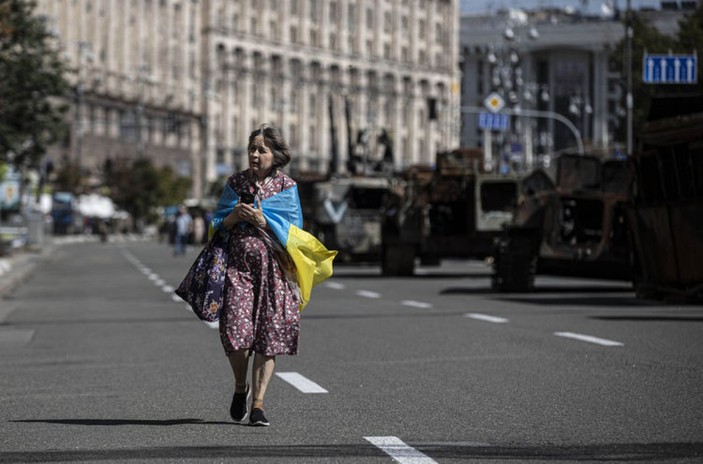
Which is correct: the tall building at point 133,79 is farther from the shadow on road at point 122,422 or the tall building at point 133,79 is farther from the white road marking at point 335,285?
the shadow on road at point 122,422

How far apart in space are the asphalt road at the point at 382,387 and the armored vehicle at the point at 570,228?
13.6 ft

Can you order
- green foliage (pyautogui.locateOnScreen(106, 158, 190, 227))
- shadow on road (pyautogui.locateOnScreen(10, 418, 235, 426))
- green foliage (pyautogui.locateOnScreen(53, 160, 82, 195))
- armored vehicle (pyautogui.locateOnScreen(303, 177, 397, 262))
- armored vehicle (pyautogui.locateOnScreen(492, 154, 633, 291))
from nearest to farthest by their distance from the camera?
1. shadow on road (pyautogui.locateOnScreen(10, 418, 235, 426))
2. armored vehicle (pyautogui.locateOnScreen(492, 154, 633, 291))
3. armored vehicle (pyautogui.locateOnScreen(303, 177, 397, 262))
4. green foliage (pyautogui.locateOnScreen(53, 160, 82, 195))
5. green foliage (pyautogui.locateOnScreen(106, 158, 190, 227))

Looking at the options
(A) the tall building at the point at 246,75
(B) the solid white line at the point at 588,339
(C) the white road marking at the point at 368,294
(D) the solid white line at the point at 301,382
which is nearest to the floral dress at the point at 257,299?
(D) the solid white line at the point at 301,382

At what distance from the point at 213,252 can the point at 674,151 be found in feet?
46.9

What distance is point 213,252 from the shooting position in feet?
34.3

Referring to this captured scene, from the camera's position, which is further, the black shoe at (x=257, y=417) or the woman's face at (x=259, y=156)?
the woman's face at (x=259, y=156)

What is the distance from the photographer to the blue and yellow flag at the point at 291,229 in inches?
409

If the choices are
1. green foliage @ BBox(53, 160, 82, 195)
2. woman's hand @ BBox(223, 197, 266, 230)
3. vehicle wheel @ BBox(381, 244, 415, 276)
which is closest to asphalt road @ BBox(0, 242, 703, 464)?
woman's hand @ BBox(223, 197, 266, 230)

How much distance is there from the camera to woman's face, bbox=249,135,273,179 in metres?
10.4

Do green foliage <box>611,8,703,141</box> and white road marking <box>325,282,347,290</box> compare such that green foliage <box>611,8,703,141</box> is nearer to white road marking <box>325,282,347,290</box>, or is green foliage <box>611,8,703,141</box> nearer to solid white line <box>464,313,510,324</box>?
white road marking <box>325,282,347,290</box>

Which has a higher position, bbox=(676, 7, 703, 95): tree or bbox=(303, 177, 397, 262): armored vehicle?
bbox=(676, 7, 703, 95): tree

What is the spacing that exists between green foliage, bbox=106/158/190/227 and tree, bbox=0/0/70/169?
7509 cm

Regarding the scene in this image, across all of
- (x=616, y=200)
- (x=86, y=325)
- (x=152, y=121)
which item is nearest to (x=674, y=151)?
(x=616, y=200)

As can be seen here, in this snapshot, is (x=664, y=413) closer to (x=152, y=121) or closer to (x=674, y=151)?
(x=674, y=151)
